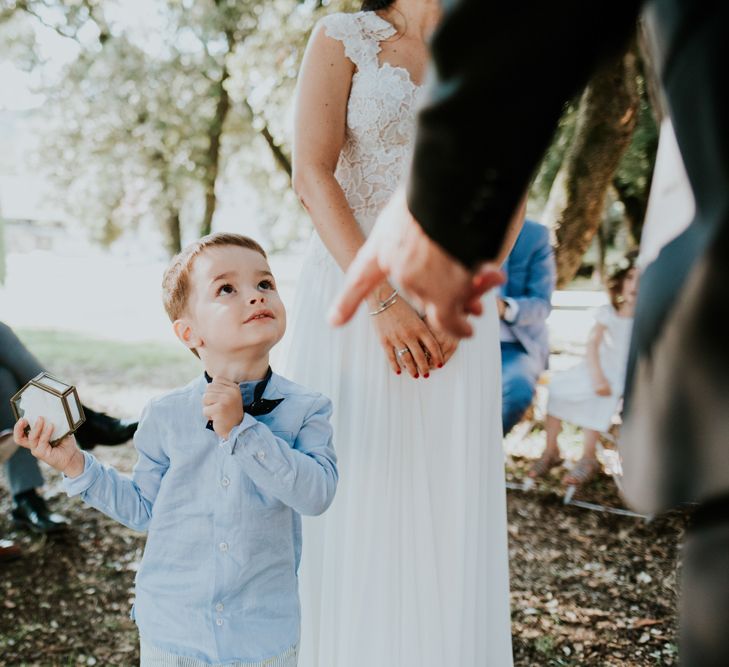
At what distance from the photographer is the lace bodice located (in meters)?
2.03

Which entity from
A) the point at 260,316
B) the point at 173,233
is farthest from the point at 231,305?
the point at 173,233

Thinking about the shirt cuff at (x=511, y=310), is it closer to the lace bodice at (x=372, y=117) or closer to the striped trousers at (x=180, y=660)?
the lace bodice at (x=372, y=117)

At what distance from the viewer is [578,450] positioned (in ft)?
20.2

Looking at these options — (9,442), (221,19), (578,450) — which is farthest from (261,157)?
(9,442)

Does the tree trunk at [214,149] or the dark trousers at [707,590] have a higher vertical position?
the tree trunk at [214,149]

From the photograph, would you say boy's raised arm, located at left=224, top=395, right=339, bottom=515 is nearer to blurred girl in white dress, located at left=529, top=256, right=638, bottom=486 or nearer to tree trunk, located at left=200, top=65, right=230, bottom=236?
blurred girl in white dress, located at left=529, top=256, right=638, bottom=486

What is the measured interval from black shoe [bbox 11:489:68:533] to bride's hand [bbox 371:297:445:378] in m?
2.88

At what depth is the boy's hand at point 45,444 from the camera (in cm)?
162

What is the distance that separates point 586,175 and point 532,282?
2.57 meters

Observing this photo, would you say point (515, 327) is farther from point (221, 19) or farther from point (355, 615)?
point (221, 19)

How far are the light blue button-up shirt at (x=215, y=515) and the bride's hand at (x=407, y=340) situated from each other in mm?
281

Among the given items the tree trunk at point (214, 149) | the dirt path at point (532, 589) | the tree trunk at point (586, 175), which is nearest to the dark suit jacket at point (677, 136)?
the dirt path at point (532, 589)

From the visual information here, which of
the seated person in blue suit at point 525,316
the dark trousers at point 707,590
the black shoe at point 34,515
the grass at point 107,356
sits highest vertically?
the grass at point 107,356

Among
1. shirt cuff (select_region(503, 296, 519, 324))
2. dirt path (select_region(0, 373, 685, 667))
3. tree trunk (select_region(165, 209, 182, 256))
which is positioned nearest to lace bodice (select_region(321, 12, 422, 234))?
dirt path (select_region(0, 373, 685, 667))
